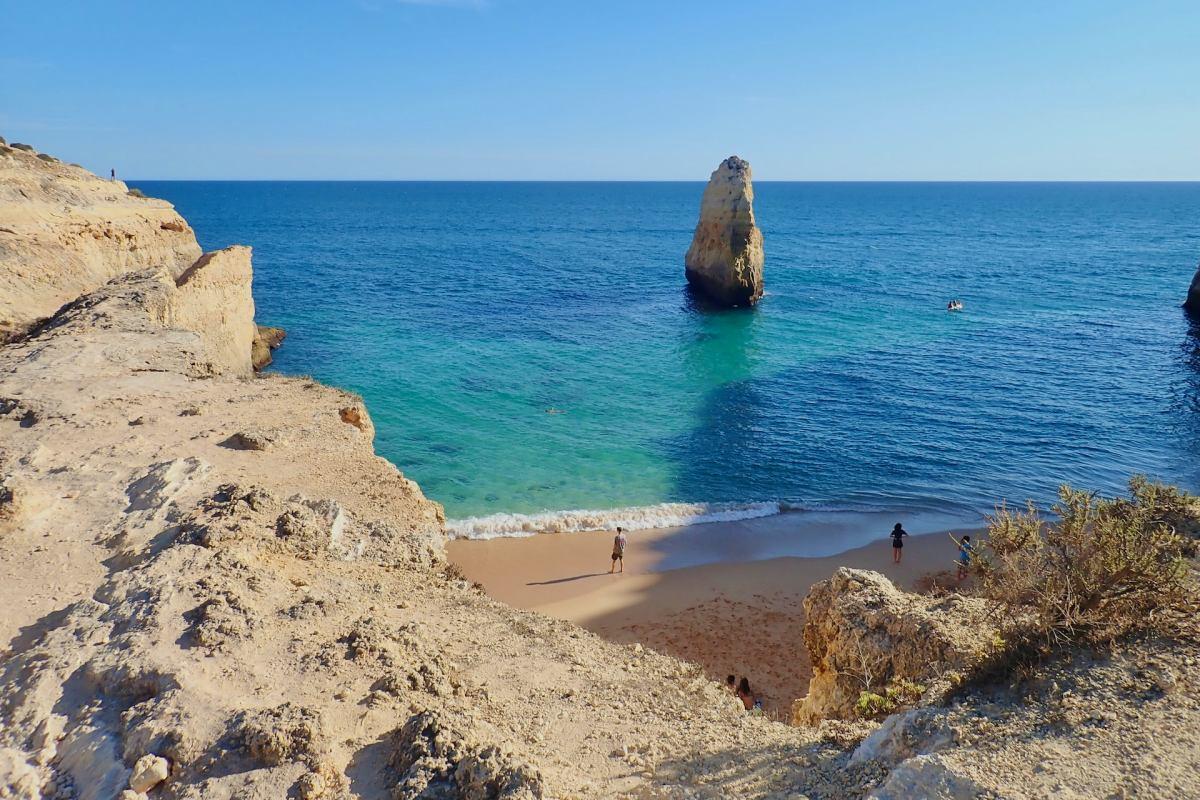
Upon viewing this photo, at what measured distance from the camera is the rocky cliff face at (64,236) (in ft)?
71.1

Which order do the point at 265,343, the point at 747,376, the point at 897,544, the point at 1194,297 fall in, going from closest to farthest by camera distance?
the point at 897,544, the point at 747,376, the point at 265,343, the point at 1194,297

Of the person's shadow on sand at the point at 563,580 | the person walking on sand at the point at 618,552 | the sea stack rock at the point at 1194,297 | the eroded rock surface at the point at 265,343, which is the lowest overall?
the person's shadow on sand at the point at 563,580

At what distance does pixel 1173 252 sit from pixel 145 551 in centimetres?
9325

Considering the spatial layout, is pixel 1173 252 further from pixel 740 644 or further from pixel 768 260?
pixel 740 644

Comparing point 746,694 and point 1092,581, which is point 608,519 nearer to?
point 746,694

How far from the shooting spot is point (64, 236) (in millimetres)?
24094

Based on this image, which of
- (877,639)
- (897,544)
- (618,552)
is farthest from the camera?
(897,544)

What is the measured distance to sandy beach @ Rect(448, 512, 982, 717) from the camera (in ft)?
49.0

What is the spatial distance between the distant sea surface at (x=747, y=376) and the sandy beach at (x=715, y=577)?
3.12ft

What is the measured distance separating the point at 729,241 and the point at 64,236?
33451 millimetres

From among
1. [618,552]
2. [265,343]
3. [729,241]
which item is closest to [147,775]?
[618,552]

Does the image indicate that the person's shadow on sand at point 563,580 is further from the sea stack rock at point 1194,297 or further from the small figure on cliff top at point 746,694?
the sea stack rock at point 1194,297

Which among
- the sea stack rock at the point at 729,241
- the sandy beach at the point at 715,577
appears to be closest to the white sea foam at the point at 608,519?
the sandy beach at the point at 715,577

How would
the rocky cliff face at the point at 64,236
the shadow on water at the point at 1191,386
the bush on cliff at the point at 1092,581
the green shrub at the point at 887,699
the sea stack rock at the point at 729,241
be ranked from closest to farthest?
the bush on cliff at the point at 1092,581 → the green shrub at the point at 887,699 → the rocky cliff face at the point at 64,236 → the shadow on water at the point at 1191,386 → the sea stack rock at the point at 729,241
